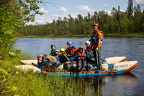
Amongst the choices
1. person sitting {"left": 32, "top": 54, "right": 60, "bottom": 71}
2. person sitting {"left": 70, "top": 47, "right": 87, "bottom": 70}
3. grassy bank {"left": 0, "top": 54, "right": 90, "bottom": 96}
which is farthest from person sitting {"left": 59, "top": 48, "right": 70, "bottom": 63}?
grassy bank {"left": 0, "top": 54, "right": 90, "bottom": 96}

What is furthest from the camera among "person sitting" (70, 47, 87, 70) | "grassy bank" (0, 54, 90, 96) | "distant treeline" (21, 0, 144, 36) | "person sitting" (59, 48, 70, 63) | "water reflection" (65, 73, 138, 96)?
"distant treeline" (21, 0, 144, 36)

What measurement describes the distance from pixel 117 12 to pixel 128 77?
8133 centimetres

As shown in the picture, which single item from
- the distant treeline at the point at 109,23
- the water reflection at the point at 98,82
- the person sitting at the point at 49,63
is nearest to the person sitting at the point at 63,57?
the person sitting at the point at 49,63

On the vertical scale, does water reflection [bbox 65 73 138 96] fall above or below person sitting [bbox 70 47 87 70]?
below

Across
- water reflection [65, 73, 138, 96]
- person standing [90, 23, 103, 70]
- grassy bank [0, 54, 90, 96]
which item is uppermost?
person standing [90, 23, 103, 70]

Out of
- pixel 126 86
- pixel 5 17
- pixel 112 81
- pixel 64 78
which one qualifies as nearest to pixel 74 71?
pixel 64 78

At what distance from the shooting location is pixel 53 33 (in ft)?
385

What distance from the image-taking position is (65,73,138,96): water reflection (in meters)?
7.82

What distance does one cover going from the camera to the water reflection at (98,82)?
7.82m

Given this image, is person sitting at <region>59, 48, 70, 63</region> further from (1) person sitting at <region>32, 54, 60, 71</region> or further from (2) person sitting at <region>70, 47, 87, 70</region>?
(2) person sitting at <region>70, 47, 87, 70</region>

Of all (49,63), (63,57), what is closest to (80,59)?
(63,57)

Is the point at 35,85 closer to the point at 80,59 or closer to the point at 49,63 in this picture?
the point at 49,63

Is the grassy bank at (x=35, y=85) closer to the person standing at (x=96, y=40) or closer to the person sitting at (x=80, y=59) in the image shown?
the person sitting at (x=80, y=59)

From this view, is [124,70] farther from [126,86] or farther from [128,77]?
[126,86]
